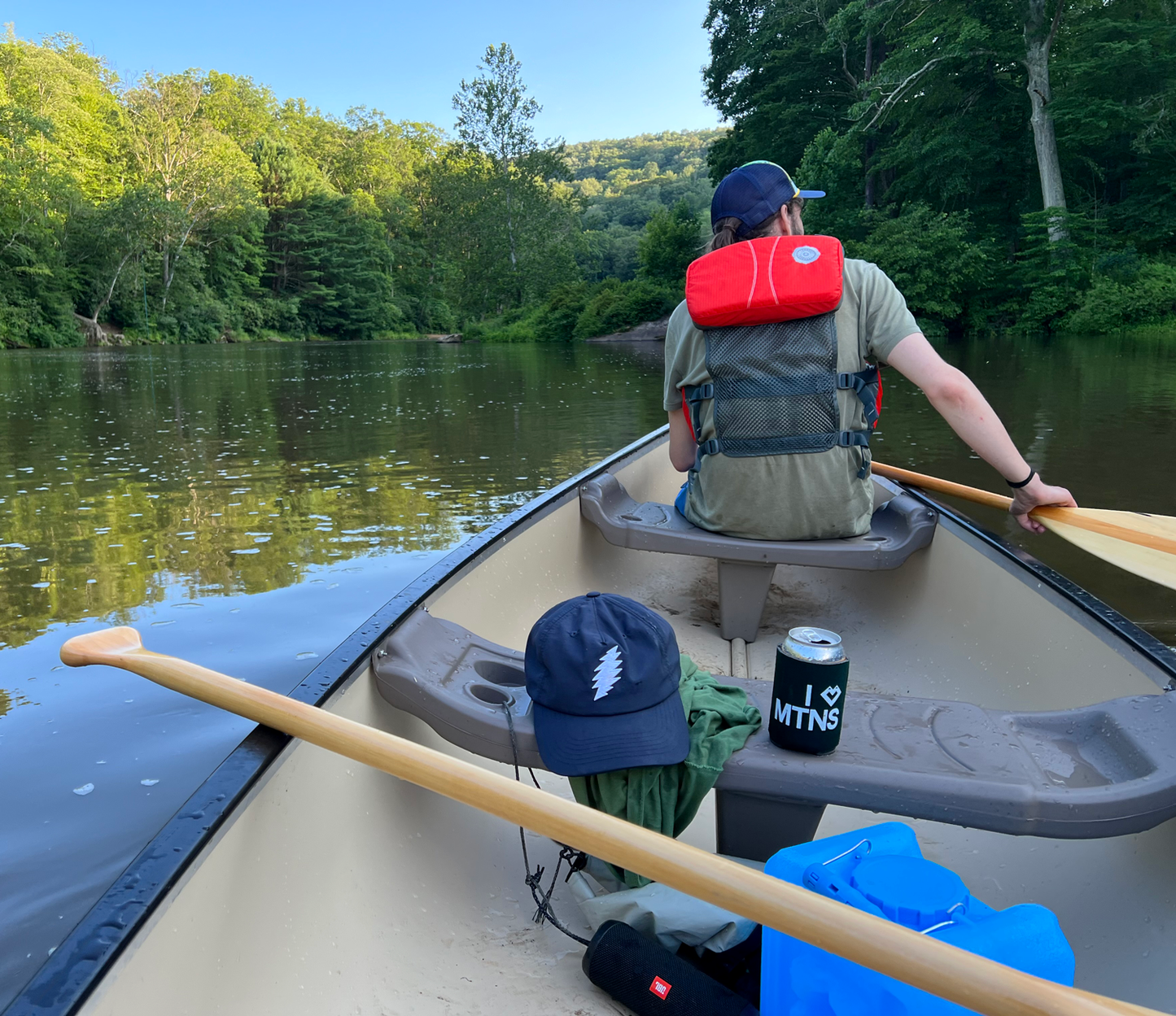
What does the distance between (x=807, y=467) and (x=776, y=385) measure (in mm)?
240

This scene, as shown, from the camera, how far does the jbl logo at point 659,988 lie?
1.12 metres

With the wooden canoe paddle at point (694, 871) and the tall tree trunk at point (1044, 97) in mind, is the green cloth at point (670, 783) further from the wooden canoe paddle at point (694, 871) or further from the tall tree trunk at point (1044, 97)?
the tall tree trunk at point (1044, 97)

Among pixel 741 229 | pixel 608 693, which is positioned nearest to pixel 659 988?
pixel 608 693

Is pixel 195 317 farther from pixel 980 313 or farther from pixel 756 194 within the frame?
pixel 756 194

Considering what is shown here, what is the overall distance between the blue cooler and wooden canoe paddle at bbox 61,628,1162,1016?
144 millimetres

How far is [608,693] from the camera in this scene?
1.27 m

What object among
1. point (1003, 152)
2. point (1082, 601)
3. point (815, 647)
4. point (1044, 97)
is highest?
point (1044, 97)

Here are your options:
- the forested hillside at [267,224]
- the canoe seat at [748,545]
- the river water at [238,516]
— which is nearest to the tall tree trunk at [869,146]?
the forested hillside at [267,224]

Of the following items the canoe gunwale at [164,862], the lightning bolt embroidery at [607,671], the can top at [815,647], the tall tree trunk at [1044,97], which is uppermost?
the tall tree trunk at [1044,97]

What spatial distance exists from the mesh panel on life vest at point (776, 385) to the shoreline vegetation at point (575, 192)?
16.7 m

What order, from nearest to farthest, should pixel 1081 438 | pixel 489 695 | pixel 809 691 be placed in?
→ 1. pixel 809 691
2. pixel 489 695
3. pixel 1081 438

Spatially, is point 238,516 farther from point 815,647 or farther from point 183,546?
point 815,647

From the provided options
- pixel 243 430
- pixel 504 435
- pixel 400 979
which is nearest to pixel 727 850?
pixel 400 979

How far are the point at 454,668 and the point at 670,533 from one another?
40.7 inches
